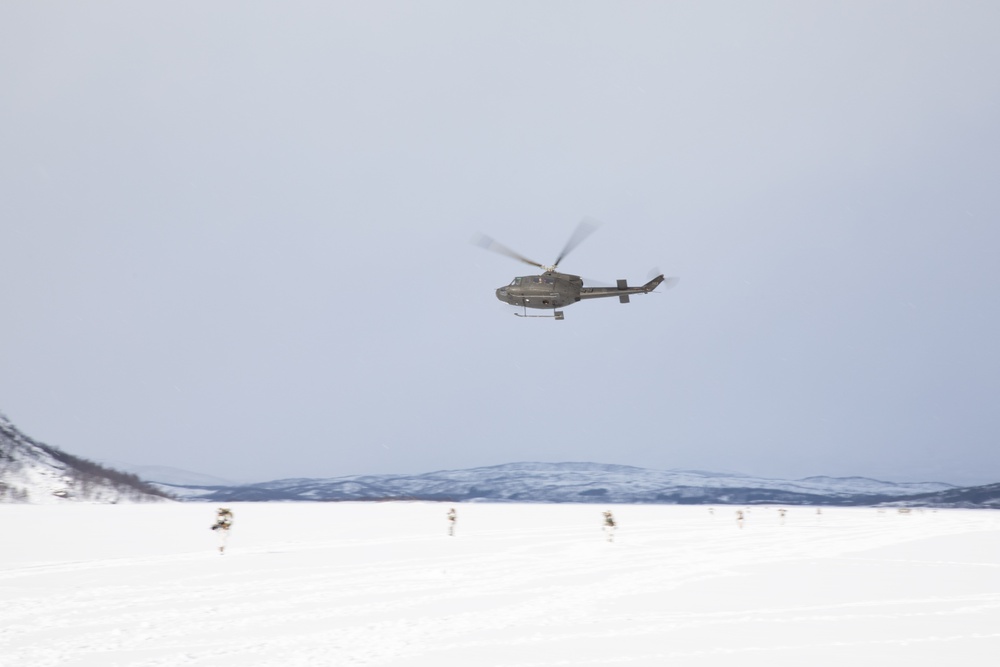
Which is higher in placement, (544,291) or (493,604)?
(544,291)

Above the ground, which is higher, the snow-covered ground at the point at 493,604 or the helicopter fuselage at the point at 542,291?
the helicopter fuselage at the point at 542,291

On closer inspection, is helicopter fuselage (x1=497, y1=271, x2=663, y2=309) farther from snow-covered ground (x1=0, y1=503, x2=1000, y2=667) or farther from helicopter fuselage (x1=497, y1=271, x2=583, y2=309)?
snow-covered ground (x1=0, y1=503, x2=1000, y2=667)

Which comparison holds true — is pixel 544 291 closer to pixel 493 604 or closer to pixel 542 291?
pixel 542 291

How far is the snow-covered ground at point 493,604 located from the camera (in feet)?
48.6

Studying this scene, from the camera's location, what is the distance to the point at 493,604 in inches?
814

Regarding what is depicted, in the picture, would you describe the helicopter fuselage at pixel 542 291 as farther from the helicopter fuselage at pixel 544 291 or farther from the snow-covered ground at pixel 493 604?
the snow-covered ground at pixel 493 604

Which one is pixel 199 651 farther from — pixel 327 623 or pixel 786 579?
pixel 786 579

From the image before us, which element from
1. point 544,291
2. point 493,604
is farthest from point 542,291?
point 493,604

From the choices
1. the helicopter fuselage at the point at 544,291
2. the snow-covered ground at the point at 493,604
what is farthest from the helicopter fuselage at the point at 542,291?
the snow-covered ground at the point at 493,604

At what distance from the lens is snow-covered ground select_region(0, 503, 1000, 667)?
1481 cm

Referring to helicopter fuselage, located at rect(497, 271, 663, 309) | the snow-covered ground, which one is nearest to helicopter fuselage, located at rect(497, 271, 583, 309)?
helicopter fuselage, located at rect(497, 271, 663, 309)

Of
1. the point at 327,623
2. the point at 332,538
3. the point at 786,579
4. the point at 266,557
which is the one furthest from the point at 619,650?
the point at 332,538

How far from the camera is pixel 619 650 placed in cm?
1513

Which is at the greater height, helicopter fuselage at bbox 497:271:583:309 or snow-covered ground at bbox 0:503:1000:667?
helicopter fuselage at bbox 497:271:583:309
